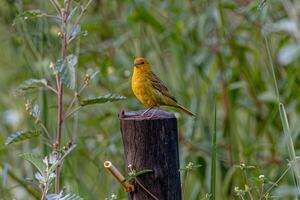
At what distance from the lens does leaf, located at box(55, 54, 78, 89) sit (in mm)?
2629

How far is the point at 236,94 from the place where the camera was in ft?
15.4

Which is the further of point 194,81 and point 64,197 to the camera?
point 194,81

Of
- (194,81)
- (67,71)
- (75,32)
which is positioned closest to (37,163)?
(67,71)

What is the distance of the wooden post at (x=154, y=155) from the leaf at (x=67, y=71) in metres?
0.25

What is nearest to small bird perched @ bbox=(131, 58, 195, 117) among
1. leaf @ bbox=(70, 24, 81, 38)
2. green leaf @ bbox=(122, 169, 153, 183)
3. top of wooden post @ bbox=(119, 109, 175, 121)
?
top of wooden post @ bbox=(119, 109, 175, 121)

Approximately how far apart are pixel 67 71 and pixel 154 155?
17.6 inches

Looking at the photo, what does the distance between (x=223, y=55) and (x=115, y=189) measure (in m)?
1.08

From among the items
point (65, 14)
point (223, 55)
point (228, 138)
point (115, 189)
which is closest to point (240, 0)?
point (223, 55)

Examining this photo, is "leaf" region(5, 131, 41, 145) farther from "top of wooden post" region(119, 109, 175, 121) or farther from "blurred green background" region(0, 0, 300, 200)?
"blurred green background" region(0, 0, 300, 200)

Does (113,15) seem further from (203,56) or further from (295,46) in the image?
(295,46)

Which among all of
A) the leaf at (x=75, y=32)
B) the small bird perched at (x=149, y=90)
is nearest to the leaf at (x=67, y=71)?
the leaf at (x=75, y=32)

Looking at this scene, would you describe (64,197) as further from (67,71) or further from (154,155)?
(67,71)

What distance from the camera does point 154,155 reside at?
249 centimetres

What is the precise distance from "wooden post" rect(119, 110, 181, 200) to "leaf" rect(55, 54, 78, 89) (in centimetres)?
25
